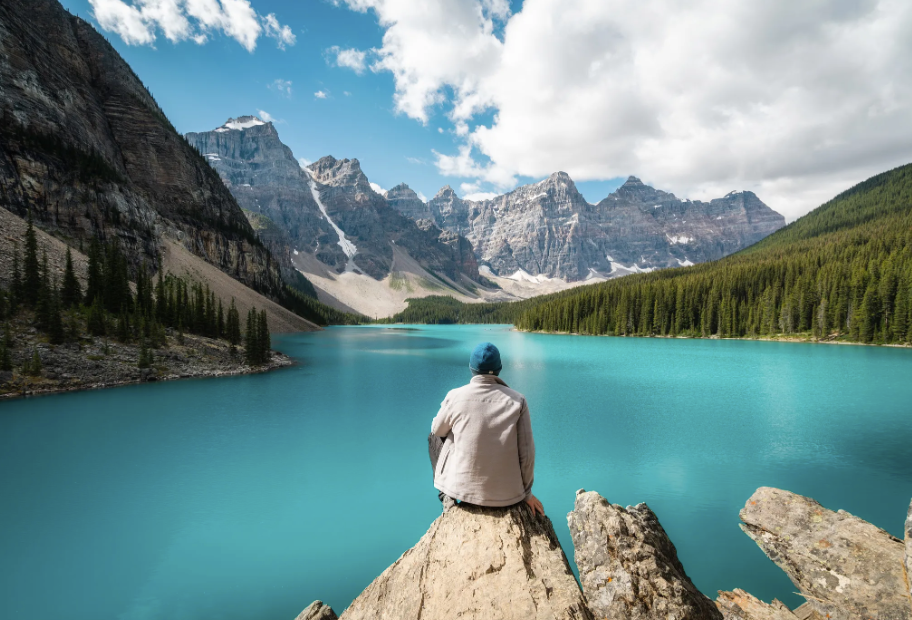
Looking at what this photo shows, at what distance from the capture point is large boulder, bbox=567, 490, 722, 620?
4.36 meters

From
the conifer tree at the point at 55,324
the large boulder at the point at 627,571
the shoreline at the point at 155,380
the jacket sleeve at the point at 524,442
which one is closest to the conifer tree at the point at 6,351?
the shoreline at the point at 155,380

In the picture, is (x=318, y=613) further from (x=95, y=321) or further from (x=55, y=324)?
(x=95, y=321)

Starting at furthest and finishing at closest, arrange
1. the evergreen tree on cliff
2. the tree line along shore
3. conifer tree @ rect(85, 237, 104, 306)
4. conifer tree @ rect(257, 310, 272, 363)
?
conifer tree @ rect(257, 310, 272, 363), conifer tree @ rect(85, 237, 104, 306), the evergreen tree on cliff, the tree line along shore

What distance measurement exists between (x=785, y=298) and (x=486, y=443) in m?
84.5

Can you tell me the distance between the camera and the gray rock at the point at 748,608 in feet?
16.6

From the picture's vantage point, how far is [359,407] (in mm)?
21656

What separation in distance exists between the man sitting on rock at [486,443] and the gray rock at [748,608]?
3937mm

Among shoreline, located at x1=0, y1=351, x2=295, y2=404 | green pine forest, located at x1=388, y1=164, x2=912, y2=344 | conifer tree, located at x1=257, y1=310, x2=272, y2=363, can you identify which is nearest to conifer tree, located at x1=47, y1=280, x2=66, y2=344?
shoreline, located at x1=0, y1=351, x2=295, y2=404

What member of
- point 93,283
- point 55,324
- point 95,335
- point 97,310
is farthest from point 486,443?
point 93,283

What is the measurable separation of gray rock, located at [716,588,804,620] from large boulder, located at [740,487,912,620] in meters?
0.46

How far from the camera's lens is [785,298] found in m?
66.8

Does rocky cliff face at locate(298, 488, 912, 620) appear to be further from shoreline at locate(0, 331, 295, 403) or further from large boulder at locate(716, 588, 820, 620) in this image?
shoreline at locate(0, 331, 295, 403)

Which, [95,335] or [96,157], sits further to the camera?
[96,157]

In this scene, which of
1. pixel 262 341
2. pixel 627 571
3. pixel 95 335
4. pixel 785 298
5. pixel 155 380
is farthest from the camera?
pixel 785 298
